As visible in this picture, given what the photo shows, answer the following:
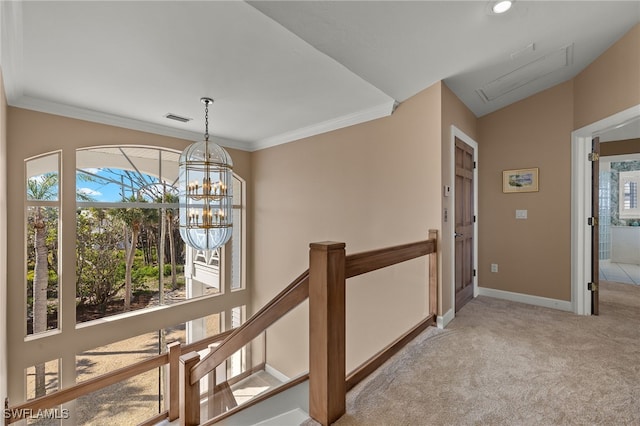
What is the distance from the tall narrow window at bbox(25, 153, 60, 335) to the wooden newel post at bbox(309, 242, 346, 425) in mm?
3753

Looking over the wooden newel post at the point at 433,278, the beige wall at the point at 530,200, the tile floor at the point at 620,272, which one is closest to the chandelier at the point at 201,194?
the wooden newel post at the point at 433,278

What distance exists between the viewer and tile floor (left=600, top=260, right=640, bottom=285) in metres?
4.78

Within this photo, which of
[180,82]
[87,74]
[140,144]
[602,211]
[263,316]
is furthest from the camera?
[602,211]

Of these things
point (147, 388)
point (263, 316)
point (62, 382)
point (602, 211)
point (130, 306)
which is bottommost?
point (147, 388)

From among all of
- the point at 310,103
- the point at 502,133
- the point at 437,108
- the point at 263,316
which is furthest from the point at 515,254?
the point at 263,316

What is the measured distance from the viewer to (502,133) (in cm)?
388

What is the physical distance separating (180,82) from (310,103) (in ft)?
4.63

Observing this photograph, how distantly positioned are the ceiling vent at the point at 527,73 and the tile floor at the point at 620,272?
3920mm

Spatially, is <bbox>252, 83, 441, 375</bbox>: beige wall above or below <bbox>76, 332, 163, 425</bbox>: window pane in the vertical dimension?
above

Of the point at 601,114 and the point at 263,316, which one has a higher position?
the point at 601,114

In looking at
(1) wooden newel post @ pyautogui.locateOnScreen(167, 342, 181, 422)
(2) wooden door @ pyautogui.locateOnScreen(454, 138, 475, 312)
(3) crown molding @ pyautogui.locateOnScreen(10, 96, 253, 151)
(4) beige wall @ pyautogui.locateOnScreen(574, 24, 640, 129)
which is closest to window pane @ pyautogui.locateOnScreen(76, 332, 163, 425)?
(1) wooden newel post @ pyautogui.locateOnScreen(167, 342, 181, 422)

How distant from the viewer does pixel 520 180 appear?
3.73 m

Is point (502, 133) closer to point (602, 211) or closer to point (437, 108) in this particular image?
point (437, 108)

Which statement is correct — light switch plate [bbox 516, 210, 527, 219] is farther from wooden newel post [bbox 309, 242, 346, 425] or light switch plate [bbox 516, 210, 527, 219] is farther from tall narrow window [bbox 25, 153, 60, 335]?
tall narrow window [bbox 25, 153, 60, 335]
